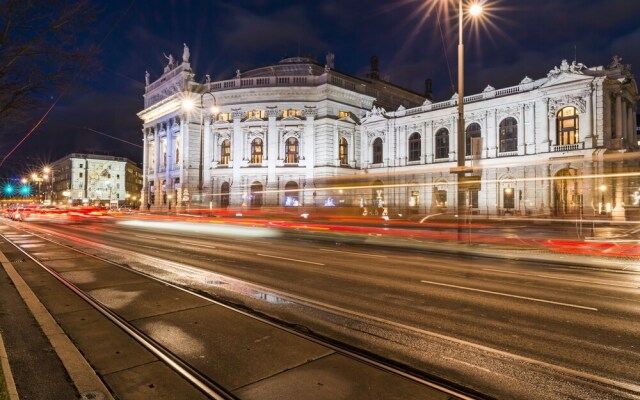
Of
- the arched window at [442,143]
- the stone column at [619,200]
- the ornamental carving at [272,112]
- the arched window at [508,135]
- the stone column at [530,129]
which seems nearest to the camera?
the stone column at [619,200]

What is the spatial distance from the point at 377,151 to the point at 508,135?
1727 cm

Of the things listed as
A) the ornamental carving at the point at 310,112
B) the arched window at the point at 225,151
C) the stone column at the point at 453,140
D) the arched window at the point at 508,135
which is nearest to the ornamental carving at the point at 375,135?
the ornamental carving at the point at 310,112

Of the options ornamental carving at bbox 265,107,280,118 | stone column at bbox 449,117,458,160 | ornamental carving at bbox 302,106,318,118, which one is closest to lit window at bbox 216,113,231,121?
ornamental carving at bbox 265,107,280,118

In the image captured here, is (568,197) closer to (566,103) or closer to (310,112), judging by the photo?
(566,103)

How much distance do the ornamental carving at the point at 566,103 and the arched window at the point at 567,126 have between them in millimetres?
459

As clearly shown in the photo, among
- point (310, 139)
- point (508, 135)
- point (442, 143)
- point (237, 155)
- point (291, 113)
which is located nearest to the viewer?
point (508, 135)

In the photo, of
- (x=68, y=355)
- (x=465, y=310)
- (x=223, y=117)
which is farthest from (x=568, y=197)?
(x=223, y=117)

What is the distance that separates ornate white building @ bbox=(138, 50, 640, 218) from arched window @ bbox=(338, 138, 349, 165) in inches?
7.6

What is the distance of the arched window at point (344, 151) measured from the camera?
54.3m

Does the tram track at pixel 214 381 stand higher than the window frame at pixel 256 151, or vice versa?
the window frame at pixel 256 151

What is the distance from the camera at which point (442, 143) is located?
49.1m

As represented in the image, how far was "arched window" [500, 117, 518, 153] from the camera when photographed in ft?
142

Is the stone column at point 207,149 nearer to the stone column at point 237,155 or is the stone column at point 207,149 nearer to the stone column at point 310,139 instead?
the stone column at point 237,155

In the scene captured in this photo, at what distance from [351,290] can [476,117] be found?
139ft
